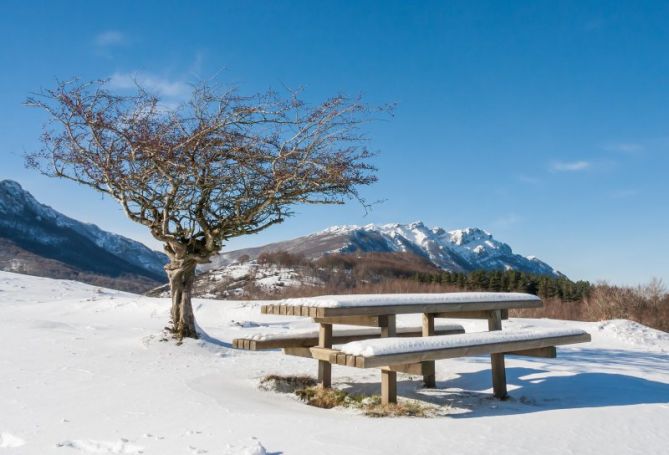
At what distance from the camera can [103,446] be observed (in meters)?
3.99

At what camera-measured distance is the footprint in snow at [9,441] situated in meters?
4.04

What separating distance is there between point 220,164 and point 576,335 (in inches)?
246

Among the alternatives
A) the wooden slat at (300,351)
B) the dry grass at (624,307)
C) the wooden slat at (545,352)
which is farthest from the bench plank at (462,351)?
the dry grass at (624,307)

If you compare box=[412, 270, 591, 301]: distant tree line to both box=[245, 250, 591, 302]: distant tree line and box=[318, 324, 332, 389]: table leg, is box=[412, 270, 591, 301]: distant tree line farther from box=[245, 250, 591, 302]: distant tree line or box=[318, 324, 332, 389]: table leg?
box=[318, 324, 332, 389]: table leg

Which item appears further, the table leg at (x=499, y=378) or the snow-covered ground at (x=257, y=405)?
the table leg at (x=499, y=378)

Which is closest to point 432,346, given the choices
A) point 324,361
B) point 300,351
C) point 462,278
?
point 324,361

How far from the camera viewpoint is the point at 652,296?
2805cm

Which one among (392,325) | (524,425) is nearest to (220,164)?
(392,325)

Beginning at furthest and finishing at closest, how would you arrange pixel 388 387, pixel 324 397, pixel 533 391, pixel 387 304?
1. pixel 533 391
2. pixel 324 397
3. pixel 387 304
4. pixel 388 387

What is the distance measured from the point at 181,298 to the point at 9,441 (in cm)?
611

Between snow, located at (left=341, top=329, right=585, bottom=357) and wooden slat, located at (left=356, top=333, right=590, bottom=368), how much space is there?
4 cm

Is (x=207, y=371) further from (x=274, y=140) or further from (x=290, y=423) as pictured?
(x=274, y=140)

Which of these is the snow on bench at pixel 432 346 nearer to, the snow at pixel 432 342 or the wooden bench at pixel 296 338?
the snow at pixel 432 342

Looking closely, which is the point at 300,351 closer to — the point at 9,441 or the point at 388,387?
the point at 388,387
